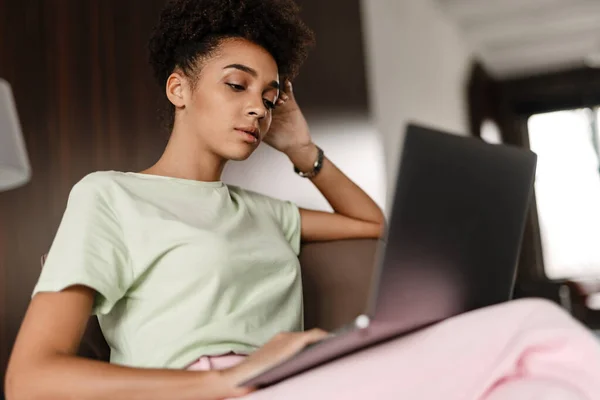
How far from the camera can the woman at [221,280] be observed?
610 millimetres

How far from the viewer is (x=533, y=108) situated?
4586 mm

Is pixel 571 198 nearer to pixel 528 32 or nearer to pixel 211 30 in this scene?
pixel 528 32

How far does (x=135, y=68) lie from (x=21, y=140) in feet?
1.03

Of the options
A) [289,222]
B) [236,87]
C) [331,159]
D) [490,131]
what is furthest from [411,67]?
[490,131]

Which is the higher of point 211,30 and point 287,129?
point 211,30

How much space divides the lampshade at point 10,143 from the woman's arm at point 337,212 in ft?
2.18

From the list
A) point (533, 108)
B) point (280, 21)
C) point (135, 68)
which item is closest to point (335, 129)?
point (135, 68)

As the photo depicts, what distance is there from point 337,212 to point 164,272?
1.50ft

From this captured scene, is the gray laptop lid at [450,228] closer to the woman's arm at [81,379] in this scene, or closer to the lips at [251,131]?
the woman's arm at [81,379]

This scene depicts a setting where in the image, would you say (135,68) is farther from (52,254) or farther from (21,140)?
(52,254)

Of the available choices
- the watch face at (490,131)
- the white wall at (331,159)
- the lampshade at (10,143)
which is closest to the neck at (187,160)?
the white wall at (331,159)

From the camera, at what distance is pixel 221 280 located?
0.91m

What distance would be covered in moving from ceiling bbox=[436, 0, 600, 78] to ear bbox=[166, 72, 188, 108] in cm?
252

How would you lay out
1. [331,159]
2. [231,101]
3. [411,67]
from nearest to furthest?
[231,101] → [331,159] → [411,67]
